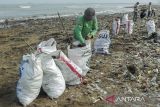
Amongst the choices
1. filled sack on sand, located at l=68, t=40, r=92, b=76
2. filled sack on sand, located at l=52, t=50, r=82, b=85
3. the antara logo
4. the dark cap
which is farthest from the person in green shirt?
the antara logo

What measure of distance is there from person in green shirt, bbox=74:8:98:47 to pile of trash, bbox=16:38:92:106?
40 centimetres

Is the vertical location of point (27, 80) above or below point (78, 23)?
below

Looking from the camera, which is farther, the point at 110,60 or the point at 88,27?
the point at 110,60

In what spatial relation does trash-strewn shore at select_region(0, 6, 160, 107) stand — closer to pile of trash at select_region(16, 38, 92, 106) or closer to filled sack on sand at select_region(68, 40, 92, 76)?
pile of trash at select_region(16, 38, 92, 106)

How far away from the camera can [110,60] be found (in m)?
11.1

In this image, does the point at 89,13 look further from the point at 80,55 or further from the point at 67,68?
the point at 67,68

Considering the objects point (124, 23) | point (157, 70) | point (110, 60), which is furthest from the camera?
point (124, 23)

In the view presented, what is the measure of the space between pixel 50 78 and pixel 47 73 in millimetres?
113

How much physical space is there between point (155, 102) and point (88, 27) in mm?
Result: 2488

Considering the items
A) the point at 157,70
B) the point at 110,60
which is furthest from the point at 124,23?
the point at 157,70

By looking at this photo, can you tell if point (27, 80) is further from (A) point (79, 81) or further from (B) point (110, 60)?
(B) point (110, 60)

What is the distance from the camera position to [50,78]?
775 cm

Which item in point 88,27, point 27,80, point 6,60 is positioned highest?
point 88,27

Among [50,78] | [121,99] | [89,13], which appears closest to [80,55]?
[89,13]
